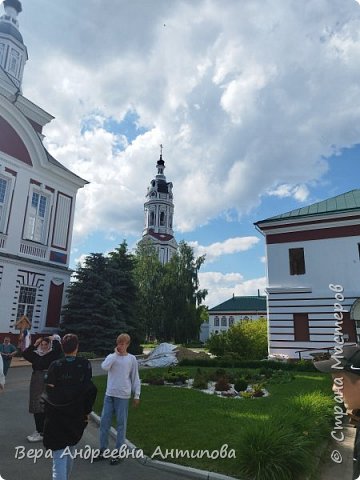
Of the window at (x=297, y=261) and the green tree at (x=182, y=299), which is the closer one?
the window at (x=297, y=261)

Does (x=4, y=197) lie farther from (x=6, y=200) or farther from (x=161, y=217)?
(x=161, y=217)

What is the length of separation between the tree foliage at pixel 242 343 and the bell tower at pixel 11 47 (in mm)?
26088

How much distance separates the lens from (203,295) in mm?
45812

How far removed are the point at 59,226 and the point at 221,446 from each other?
2177cm

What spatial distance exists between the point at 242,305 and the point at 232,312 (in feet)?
8.67

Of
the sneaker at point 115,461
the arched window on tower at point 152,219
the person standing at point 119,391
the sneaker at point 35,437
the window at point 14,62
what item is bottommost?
the sneaker at point 115,461

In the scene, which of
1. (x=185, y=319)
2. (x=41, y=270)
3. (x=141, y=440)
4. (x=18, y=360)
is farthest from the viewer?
(x=185, y=319)

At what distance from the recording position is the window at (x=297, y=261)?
24.1 metres

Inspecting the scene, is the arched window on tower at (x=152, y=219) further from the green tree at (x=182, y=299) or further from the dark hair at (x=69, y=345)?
the dark hair at (x=69, y=345)

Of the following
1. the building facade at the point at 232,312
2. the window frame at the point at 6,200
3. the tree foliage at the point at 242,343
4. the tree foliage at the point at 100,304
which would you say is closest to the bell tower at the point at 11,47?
the window frame at the point at 6,200

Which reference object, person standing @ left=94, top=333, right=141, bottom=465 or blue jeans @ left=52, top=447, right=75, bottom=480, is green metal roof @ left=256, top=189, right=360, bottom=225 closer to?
person standing @ left=94, top=333, right=141, bottom=465

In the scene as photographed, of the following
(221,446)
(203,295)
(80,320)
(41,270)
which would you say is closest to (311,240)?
(80,320)

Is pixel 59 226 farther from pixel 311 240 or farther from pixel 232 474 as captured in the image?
pixel 232 474

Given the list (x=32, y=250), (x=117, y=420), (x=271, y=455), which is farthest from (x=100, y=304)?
(x=271, y=455)
